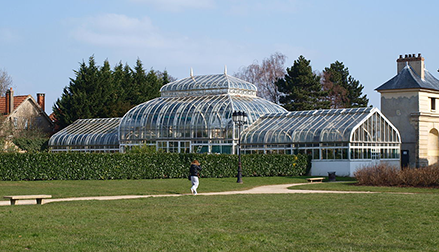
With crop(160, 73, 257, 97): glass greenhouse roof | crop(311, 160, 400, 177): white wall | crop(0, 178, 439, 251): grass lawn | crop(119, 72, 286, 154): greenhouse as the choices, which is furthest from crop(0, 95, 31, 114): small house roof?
crop(0, 178, 439, 251): grass lawn

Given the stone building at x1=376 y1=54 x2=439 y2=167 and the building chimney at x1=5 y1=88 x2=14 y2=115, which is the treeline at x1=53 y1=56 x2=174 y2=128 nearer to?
the building chimney at x1=5 y1=88 x2=14 y2=115

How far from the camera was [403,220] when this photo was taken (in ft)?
45.8

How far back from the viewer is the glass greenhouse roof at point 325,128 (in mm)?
38094

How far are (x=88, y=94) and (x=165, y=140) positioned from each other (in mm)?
18103

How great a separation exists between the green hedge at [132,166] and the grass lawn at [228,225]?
13.3 metres

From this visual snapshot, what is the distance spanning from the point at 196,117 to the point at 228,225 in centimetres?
3023

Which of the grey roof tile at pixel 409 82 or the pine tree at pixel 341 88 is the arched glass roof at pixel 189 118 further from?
the pine tree at pixel 341 88

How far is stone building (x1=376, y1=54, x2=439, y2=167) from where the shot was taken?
139 ft

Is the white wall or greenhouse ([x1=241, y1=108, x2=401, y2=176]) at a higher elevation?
greenhouse ([x1=241, y1=108, x2=401, y2=176])

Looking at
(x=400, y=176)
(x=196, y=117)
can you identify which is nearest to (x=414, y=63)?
(x=196, y=117)

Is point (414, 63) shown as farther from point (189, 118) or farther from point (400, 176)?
point (400, 176)

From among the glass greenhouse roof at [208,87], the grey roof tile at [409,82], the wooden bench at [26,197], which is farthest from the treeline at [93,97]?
the wooden bench at [26,197]

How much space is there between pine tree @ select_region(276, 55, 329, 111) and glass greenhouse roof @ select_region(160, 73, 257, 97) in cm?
→ 1406

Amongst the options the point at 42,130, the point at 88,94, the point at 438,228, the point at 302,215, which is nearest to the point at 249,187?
the point at 302,215
